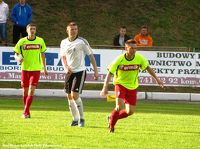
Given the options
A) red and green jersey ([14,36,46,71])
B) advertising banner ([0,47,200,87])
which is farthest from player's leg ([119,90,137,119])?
advertising banner ([0,47,200,87])

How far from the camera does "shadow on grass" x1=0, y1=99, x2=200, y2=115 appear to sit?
2286cm

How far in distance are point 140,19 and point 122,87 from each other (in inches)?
778

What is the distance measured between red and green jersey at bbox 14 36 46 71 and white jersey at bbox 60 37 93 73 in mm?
2302

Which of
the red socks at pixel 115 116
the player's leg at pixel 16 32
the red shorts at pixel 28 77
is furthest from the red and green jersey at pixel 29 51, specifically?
the player's leg at pixel 16 32

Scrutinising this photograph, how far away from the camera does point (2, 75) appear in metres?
28.3

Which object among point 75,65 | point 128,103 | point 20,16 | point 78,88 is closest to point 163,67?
point 20,16

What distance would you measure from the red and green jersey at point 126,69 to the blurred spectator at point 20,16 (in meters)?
13.3

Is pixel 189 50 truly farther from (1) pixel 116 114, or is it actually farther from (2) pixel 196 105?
(1) pixel 116 114

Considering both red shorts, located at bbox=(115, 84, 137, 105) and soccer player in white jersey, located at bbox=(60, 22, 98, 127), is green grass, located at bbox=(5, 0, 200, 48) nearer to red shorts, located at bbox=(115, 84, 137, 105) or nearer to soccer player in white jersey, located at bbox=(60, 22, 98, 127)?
soccer player in white jersey, located at bbox=(60, 22, 98, 127)

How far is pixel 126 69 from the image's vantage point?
16.2m

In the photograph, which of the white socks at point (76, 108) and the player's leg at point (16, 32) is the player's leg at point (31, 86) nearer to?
the white socks at point (76, 108)

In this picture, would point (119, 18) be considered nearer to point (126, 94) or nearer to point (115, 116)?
point (126, 94)

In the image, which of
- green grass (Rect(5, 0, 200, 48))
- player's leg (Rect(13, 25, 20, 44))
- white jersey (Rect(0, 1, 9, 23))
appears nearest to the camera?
player's leg (Rect(13, 25, 20, 44))

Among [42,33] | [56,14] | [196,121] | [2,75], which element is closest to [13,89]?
[2,75]
